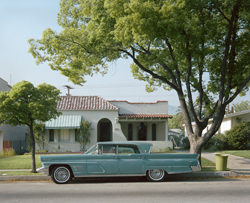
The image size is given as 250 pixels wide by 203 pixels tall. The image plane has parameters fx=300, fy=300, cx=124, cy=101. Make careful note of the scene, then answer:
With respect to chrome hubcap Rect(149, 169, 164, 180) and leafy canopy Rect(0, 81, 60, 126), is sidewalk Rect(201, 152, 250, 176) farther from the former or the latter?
leafy canopy Rect(0, 81, 60, 126)

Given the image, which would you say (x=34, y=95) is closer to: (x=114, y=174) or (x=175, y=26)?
(x=114, y=174)

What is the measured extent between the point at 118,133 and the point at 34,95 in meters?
Result: 14.5

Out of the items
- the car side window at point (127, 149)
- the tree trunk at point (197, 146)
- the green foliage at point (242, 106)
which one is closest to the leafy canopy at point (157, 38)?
the tree trunk at point (197, 146)

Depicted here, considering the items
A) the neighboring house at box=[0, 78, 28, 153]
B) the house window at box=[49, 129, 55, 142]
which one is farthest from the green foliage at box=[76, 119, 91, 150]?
the neighboring house at box=[0, 78, 28, 153]

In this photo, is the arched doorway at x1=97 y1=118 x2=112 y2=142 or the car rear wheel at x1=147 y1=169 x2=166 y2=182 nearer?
the car rear wheel at x1=147 y1=169 x2=166 y2=182

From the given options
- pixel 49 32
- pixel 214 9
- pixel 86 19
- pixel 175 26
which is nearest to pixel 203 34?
pixel 214 9

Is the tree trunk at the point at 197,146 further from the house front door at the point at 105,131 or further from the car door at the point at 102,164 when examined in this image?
the house front door at the point at 105,131

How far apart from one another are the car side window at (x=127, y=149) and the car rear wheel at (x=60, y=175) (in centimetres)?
203

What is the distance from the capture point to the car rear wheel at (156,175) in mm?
11016

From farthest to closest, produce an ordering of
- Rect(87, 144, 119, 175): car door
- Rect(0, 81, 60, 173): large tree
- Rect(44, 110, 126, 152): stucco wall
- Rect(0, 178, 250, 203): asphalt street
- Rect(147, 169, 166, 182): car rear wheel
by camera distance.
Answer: Rect(44, 110, 126, 152): stucco wall < Rect(0, 81, 60, 173): large tree < Rect(147, 169, 166, 182): car rear wheel < Rect(87, 144, 119, 175): car door < Rect(0, 178, 250, 203): asphalt street

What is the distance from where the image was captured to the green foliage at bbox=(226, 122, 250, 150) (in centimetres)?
2642

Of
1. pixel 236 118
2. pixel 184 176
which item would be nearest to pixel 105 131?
pixel 236 118

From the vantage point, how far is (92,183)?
1097cm

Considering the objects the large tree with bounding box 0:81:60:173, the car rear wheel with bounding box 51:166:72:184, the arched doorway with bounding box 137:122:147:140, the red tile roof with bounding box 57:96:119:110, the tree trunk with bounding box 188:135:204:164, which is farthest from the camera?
the arched doorway with bounding box 137:122:147:140
